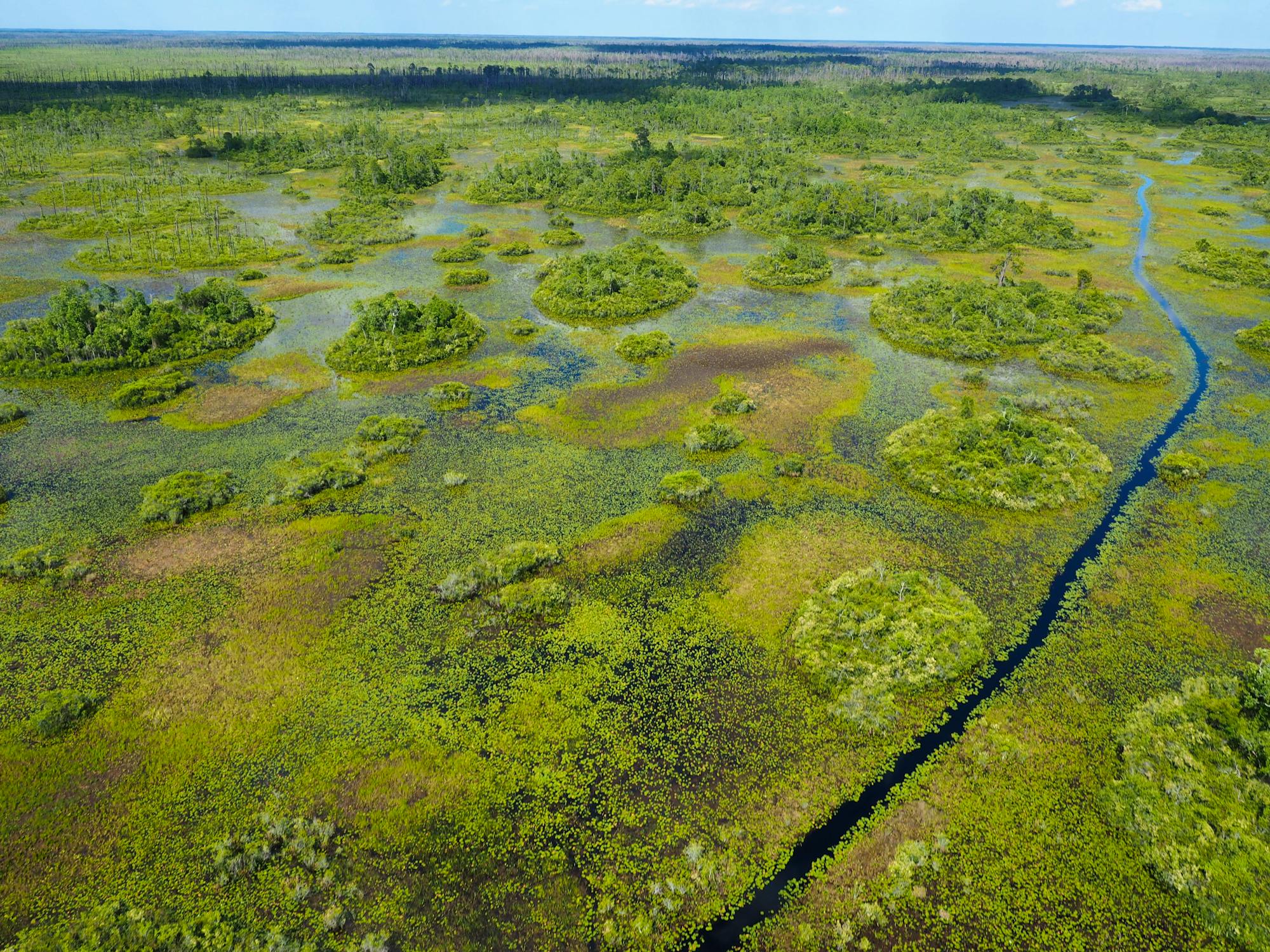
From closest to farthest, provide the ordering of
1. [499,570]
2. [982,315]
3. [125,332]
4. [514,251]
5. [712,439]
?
[499,570]
[712,439]
[125,332]
[982,315]
[514,251]

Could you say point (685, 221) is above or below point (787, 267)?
above

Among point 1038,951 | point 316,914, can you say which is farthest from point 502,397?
point 1038,951

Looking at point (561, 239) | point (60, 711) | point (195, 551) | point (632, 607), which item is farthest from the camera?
point (561, 239)

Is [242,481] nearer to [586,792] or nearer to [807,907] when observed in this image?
[586,792]

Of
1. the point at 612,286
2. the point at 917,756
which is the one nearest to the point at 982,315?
the point at 612,286

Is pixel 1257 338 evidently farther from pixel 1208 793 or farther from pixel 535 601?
pixel 535 601

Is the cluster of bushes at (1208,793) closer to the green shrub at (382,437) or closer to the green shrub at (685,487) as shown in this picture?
the green shrub at (685,487)
